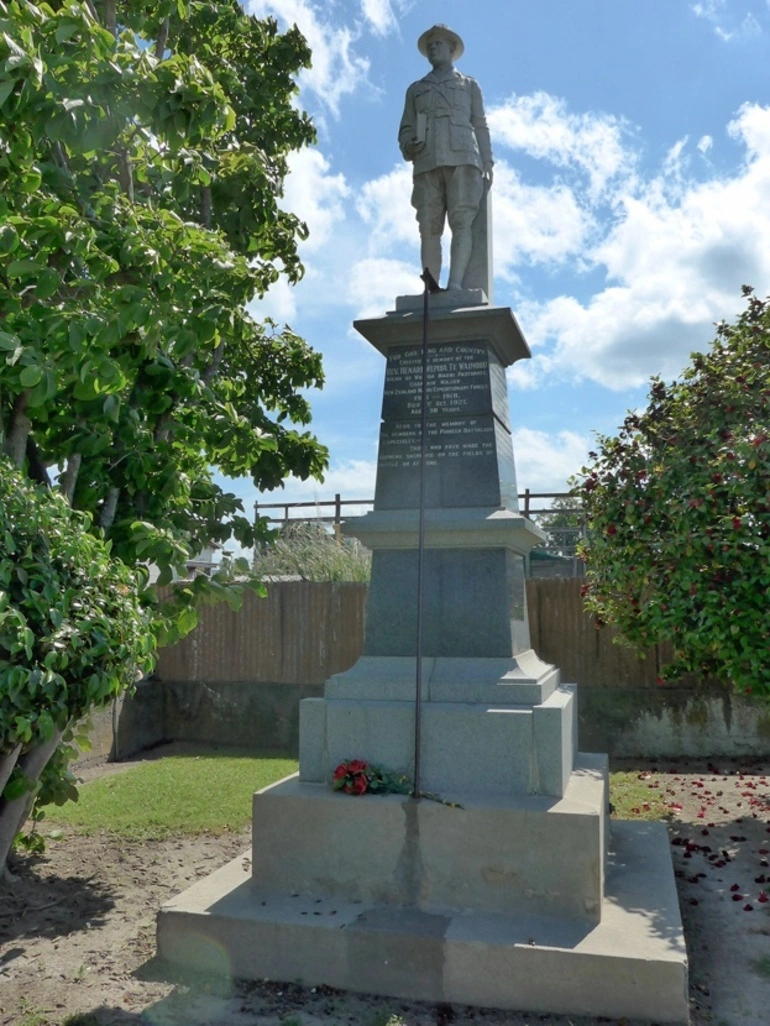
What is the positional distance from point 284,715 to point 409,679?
665cm

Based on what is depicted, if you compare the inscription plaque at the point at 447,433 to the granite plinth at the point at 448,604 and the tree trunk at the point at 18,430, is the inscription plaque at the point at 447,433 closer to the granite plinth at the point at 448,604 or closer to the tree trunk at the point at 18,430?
the granite plinth at the point at 448,604

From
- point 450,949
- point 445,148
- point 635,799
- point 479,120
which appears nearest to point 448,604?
point 450,949

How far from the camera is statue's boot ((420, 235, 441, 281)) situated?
19.8 feet

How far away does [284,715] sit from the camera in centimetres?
1125

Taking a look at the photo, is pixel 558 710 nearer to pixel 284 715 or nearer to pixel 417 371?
pixel 417 371

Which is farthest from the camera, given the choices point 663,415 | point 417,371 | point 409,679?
point 663,415

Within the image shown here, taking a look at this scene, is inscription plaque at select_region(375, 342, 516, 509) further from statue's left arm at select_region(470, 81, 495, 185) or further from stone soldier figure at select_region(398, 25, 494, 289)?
statue's left arm at select_region(470, 81, 495, 185)

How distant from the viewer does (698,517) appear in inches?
256

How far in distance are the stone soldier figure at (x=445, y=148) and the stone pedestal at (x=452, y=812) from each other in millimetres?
557

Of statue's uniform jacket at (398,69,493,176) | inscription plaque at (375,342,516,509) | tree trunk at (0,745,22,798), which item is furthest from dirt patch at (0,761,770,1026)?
statue's uniform jacket at (398,69,493,176)

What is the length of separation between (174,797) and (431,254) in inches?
213

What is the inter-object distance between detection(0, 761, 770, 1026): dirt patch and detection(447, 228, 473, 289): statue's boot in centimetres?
422

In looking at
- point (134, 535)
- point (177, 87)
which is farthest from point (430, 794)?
point (177, 87)

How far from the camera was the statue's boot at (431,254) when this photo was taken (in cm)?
602
